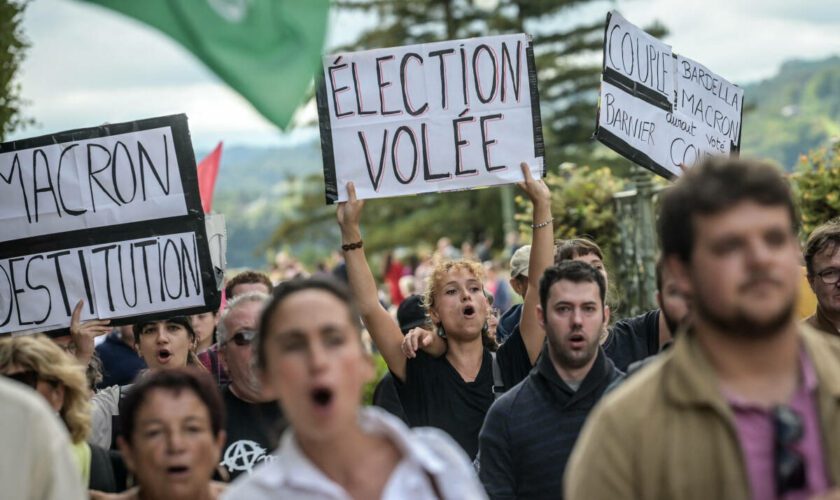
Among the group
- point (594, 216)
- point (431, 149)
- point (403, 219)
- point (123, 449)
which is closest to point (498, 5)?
point (403, 219)

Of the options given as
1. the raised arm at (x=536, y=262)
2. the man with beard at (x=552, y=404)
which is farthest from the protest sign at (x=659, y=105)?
the man with beard at (x=552, y=404)

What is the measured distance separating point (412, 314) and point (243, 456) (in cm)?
248

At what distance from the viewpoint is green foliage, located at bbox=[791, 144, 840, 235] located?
36.7ft

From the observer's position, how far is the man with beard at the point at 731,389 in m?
2.59

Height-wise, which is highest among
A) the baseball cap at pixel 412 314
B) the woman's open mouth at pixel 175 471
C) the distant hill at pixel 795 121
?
the woman's open mouth at pixel 175 471

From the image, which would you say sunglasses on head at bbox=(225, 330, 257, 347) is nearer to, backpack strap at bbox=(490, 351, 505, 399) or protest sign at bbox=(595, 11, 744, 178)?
backpack strap at bbox=(490, 351, 505, 399)

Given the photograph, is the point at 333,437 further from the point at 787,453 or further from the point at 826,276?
the point at 826,276

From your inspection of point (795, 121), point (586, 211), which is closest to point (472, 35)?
point (586, 211)

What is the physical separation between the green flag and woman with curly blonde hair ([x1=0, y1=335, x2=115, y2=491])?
1.14 meters

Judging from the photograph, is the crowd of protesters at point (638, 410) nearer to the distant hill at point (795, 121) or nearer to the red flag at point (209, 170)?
the red flag at point (209, 170)

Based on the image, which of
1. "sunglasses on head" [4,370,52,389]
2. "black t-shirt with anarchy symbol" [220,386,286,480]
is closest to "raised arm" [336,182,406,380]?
"black t-shirt with anarchy symbol" [220,386,286,480]

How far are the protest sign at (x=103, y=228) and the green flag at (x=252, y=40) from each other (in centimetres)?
166

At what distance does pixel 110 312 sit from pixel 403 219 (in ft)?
116

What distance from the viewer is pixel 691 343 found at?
2.75 meters
